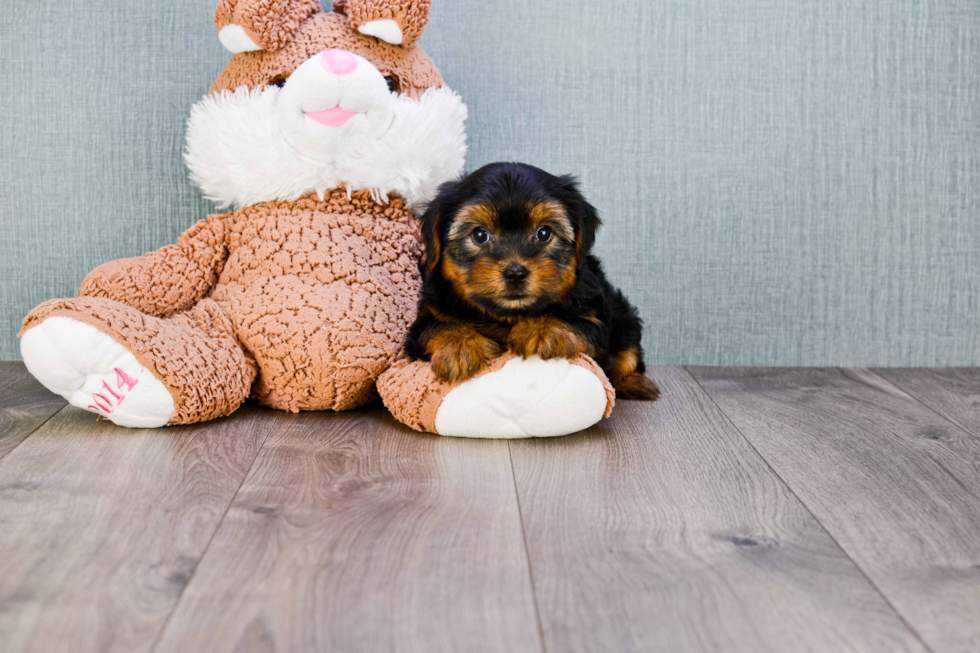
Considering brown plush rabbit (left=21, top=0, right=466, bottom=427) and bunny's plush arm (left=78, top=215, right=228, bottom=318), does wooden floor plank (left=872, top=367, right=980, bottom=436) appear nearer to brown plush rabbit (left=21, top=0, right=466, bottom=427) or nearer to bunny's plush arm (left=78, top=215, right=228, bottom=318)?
brown plush rabbit (left=21, top=0, right=466, bottom=427)

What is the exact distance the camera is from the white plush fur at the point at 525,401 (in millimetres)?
1946

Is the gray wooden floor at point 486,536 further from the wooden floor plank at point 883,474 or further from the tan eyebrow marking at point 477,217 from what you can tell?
the tan eyebrow marking at point 477,217

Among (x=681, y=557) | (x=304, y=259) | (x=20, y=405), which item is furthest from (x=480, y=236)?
(x=20, y=405)

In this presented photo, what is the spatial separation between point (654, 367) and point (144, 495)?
1.83 m

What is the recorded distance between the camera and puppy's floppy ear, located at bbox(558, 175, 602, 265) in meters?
1.98

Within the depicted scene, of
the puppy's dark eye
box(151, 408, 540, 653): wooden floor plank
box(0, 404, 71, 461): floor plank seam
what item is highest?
the puppy's dark eye

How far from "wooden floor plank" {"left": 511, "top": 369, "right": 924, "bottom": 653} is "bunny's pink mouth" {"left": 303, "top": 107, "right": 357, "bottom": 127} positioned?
3.30 ft

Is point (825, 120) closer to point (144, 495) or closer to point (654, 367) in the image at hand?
point (654, 367)

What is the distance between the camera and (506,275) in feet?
6.00

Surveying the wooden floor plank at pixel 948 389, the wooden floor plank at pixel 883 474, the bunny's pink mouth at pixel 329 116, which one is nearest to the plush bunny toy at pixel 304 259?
the bunny's pink mouth at pixel 329 116

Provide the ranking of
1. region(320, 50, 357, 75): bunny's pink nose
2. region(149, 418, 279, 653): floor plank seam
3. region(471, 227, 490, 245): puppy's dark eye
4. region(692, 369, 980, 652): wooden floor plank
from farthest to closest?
region(320, 50, 357, 75): bunny's pink nose < region(471, 227, 490, 245): puppy's dark eye < region(692, 369, 980, 652): wooden floor plank < region(149, 418, 279, 653): floor plank seam

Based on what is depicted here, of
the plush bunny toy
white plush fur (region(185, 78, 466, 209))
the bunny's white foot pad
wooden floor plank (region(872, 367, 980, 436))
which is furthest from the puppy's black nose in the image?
wooden floor plank (region(872, 367, 980, 436))

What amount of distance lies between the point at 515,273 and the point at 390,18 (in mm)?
932

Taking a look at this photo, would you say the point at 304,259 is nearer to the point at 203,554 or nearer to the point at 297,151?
the point at 297,151
